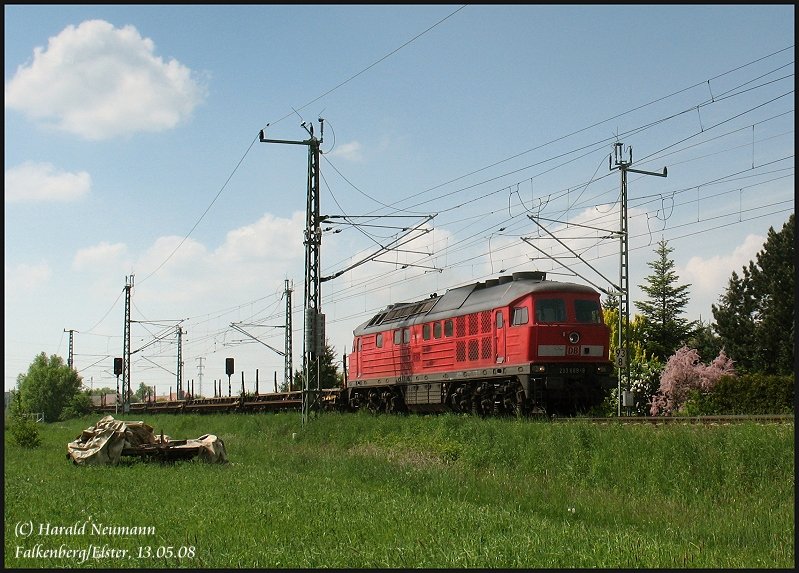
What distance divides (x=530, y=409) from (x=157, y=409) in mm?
47106

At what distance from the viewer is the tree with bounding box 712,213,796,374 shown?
58.1 metres

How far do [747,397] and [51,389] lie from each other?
6492 cm

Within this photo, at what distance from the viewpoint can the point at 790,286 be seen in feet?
197

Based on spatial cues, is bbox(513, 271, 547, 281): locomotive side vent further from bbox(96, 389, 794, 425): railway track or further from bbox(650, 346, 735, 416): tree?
bbox(650, 346, 735, 416): tree

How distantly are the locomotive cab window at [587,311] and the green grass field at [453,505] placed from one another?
4400mm

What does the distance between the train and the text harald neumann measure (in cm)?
1513

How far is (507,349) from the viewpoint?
26.4 meters

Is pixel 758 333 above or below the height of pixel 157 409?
above

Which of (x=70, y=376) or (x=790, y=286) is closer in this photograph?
(x=790, y=286)

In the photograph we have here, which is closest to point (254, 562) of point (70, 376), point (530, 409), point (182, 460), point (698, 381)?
point (182, 460)

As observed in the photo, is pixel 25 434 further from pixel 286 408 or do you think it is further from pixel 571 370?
pixel 571 370

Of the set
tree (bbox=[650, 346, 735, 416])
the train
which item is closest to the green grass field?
the train

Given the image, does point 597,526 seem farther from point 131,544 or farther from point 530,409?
point 530,409

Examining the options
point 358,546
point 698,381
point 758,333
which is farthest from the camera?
point 758,333
